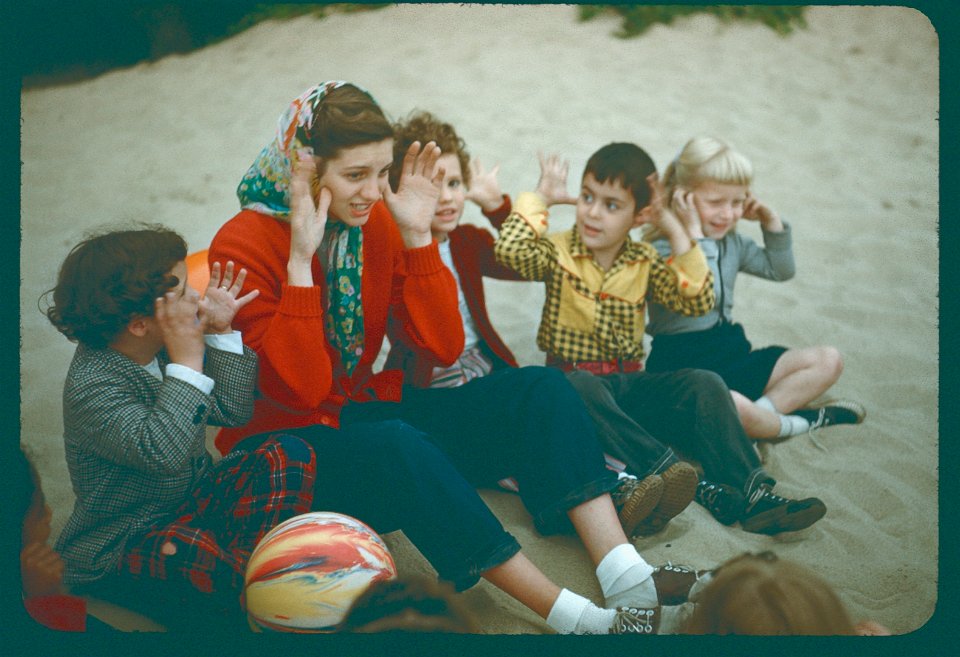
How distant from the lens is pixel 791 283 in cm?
444

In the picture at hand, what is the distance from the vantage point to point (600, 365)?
3.26 metres

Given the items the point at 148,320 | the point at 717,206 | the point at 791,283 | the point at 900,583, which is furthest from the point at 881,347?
the point at 148,320

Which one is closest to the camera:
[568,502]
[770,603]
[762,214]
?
[770,603]

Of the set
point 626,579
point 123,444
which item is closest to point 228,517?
point 123,444

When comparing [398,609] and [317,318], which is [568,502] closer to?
[398,609]

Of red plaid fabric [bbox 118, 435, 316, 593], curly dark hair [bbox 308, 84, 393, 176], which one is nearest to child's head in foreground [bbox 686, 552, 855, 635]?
red plaid fabric [bbox 118, 435, 316, 593]

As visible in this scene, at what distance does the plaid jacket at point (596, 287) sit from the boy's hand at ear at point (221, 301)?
3.29 ft

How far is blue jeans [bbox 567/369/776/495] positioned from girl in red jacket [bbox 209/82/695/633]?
31 centimetres

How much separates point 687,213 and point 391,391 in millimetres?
1247

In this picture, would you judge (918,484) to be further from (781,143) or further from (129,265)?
(781,143)

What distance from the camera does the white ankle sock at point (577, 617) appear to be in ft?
7.74

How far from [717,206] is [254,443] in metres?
1.85

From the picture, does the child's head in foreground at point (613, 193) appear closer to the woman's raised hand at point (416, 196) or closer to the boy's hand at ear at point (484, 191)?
the boy's hand at ear at point (484, 191)

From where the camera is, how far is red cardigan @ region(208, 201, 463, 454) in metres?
2.46
